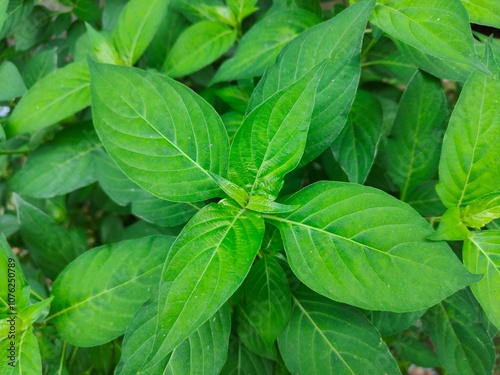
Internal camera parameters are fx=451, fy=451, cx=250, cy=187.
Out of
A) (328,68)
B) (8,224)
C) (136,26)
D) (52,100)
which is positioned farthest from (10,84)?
(328,68)

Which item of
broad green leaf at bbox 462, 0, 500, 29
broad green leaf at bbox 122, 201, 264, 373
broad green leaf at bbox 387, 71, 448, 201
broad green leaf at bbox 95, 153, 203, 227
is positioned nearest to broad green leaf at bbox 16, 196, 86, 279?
broad green leaf at bbox 95, 153, 203, 227

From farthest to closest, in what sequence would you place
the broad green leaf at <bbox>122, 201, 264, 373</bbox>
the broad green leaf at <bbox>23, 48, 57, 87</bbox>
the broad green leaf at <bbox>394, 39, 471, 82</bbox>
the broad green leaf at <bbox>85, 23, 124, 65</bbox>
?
1. the broad green leaf at <bbox>23, 48, 57, 87</bbox>
2. the broad green leaf at <bbox>85, 23, 124, 65</bbox>
3. the broad green leaf at <bbox>394, 39, 471, 82</bbox>
4. the broad green leaf at <bbox>122, 201, 264, 373</bbox>

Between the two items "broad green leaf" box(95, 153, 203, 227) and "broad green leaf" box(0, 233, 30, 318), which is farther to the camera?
"broad green leaf" box(95, 153, 203, 227)

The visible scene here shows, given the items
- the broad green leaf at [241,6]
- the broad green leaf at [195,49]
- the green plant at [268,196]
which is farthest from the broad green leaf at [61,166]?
the broad green leaf at [241,6]

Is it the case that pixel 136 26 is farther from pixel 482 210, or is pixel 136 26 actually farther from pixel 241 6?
pixel 482 210

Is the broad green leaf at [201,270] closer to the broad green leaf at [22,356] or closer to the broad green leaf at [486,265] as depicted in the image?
the broad green leaf at [22,356]

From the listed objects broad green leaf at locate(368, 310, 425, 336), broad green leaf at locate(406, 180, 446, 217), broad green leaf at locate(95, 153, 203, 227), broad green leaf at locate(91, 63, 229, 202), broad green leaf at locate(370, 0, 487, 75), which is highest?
broad green leaf at locate(370, 0, 487, 75)

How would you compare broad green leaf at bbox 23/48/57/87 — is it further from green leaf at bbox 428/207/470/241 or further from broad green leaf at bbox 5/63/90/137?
green leaf at bbox 428/207/470/241
